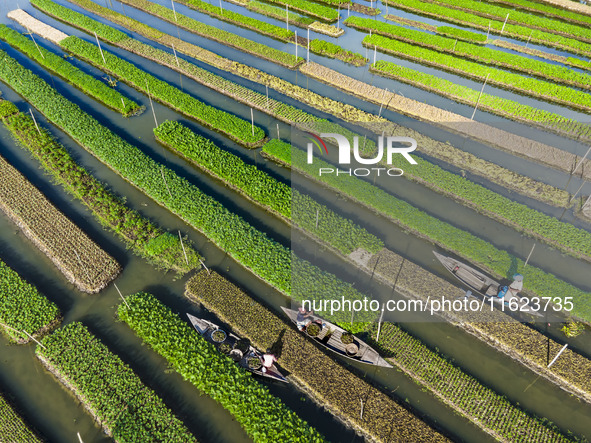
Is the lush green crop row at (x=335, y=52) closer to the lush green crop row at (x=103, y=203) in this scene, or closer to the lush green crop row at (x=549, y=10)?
the lush green crop row at (x=549, y=10)

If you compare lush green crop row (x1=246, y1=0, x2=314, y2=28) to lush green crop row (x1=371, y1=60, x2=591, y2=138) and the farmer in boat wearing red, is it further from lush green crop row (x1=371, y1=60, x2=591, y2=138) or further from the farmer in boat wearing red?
the farmer in boat wearing red

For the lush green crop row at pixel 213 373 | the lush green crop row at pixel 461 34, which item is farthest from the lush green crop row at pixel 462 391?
the lush green crop row at pixel 461 34

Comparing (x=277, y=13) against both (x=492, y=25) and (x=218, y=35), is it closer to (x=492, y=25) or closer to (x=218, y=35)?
(x=218, y=35)

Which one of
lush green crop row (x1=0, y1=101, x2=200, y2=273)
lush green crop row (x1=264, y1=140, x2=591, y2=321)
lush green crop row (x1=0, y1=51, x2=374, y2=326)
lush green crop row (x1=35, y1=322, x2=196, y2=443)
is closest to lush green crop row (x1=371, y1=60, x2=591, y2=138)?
lush green crop row (x1=264, y1=140, x2=591, y2=321)

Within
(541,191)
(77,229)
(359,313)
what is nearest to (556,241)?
(541,191)

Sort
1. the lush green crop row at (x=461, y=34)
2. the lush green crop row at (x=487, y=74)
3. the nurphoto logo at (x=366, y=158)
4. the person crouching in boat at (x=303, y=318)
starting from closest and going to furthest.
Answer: the person crouching in boat at (x=303, y=318)
the nurphoto logo at (x=366, y=158)
the lush green crop row at (x=487, y=74)
the lush green crop row at (x=461, y=34)

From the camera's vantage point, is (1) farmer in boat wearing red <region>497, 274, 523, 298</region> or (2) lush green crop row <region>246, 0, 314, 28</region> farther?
(2) lush green crop row <region>246, 0, 314, 28</region>

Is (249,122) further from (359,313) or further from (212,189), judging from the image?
(359,313)
